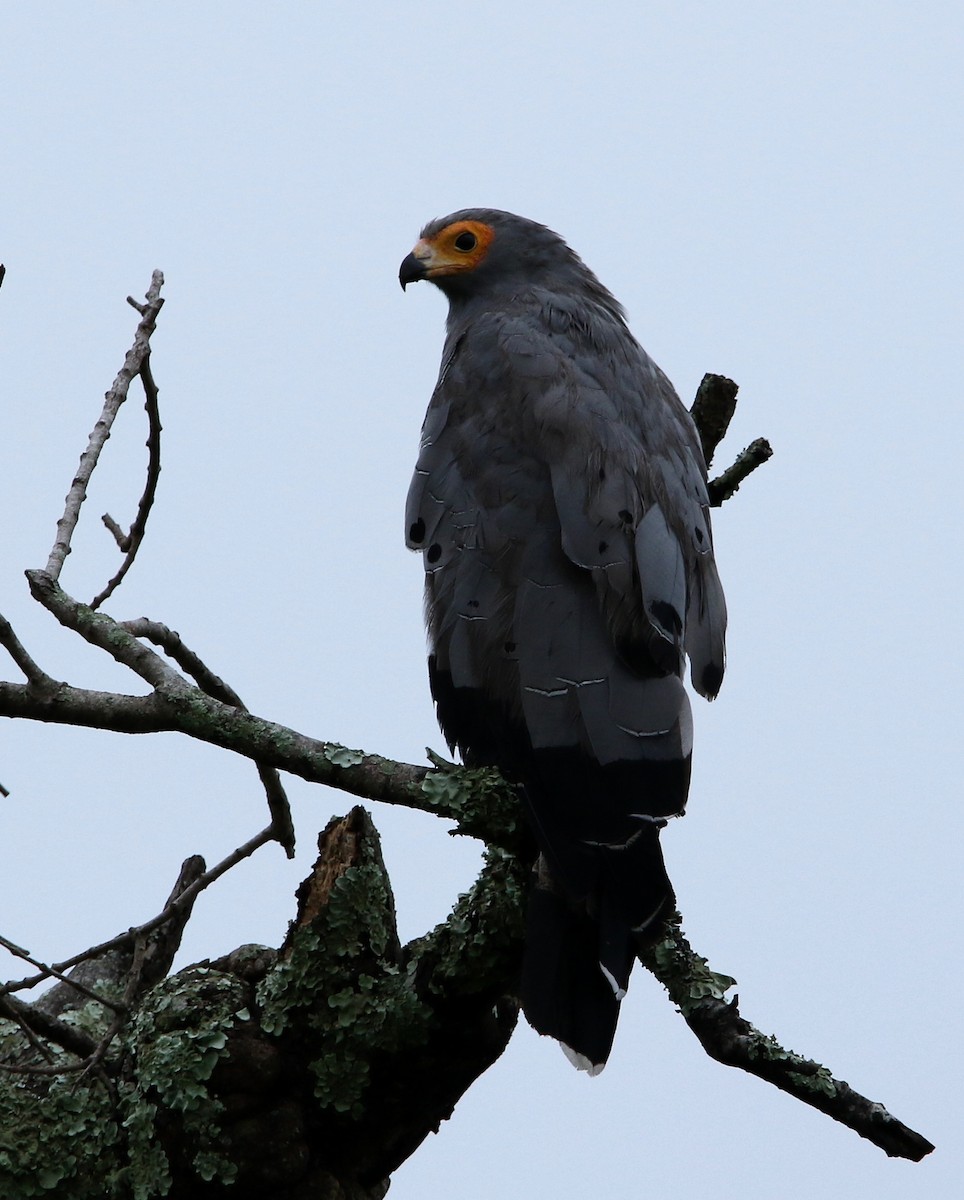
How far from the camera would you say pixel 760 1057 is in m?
2.12

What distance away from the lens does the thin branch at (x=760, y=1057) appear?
2.03 metres

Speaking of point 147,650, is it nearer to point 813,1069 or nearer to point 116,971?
point 116,971

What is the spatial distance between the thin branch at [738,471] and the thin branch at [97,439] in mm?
1650

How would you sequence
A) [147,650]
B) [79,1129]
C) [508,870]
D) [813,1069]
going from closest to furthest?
[813,1069], [79,1129], [508,870], [147,650]

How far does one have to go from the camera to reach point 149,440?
323 centimetres

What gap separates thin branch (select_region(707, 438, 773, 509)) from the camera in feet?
12.0

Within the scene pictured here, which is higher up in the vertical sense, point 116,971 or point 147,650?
point 147,650

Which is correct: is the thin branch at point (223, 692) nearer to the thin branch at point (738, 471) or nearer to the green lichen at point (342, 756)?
the green lichen at point (342, 756)

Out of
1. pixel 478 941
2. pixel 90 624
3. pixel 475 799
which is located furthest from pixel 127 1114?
pixel 90 624

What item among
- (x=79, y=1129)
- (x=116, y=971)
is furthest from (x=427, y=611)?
(x=79, y=1129)

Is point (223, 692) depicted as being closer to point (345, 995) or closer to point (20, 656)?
point (20, 656)

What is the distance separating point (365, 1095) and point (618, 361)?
79.9 inches

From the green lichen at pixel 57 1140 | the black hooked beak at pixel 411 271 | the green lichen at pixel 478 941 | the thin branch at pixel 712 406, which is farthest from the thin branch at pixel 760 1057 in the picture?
the black hooked beak at pixel 411 271

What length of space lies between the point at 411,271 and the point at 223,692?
1.70m
